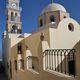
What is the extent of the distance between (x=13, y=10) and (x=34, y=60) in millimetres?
13185

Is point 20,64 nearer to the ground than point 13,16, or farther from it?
nearer to the ground

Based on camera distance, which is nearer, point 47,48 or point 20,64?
point 47,48

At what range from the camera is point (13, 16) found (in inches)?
936

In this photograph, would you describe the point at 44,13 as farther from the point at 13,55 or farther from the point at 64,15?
the point at 13,55

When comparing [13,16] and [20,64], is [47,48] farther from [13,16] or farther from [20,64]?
[13,16]

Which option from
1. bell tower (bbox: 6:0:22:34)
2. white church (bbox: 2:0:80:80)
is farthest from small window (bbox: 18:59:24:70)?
bell tower (bbox: 6:0:22:34)

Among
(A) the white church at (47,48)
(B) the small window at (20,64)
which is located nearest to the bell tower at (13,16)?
(A) the white church at (47,48)

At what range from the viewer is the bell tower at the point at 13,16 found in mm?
22573

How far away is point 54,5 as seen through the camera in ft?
63.7

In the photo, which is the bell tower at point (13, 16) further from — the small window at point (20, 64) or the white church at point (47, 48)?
the small window at point (20, 64)

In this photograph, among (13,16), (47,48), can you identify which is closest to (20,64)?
(47,48)

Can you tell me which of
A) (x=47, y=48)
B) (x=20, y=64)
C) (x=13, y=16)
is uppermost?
(x=13, y=16)

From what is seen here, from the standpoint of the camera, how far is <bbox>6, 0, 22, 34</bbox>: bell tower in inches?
889

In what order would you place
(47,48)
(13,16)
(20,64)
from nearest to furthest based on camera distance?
(47,48), (20,64), (13,16)
